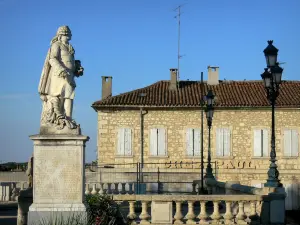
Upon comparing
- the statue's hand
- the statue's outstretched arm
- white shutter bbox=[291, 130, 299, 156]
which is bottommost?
white shutter bbox=[291, 130, 299, 156]

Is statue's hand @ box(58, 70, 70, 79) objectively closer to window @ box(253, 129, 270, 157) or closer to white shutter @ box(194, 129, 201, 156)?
white shutter @ box(194, 129, 201, 156)

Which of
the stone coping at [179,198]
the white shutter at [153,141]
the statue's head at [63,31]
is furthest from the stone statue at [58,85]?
the white shutter at [153,141]

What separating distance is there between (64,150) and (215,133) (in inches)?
975

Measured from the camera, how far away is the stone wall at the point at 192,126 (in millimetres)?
34406

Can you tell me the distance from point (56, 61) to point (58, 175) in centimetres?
203

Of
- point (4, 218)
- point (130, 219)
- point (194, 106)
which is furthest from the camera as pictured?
point (194, 106)

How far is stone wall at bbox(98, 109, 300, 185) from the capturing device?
34406 millimetres

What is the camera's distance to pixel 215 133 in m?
34.5

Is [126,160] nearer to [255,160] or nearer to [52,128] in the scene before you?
[255,160]

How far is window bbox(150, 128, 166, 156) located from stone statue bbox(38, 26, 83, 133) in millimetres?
23471

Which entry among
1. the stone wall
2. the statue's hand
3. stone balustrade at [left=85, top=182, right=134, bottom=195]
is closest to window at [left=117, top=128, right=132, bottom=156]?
the stone wall

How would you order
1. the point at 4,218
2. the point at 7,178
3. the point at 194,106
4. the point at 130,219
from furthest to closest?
the point at 7,178, the point at 194,106, the point at 4,218, the point at 130,219

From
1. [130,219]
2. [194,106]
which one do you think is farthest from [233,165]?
[130,219]

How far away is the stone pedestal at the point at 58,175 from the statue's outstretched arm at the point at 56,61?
1.17 m
